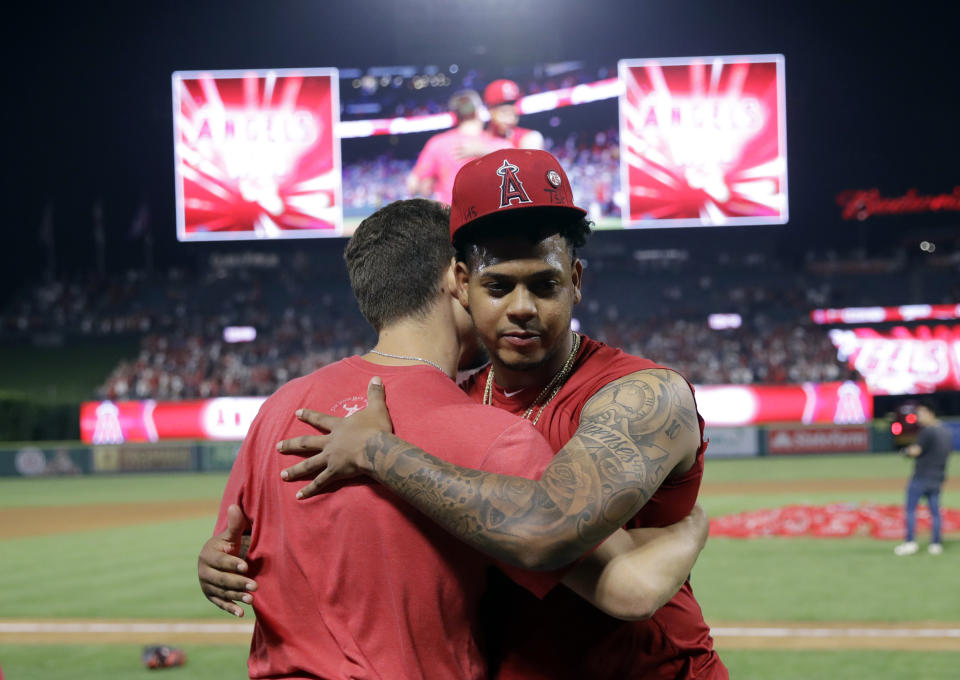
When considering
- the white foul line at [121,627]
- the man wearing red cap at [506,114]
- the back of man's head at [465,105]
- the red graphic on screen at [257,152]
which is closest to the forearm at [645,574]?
the white foul line at [121,627]

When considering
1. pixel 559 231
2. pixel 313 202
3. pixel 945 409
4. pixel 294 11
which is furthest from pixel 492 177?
pixel 294 11

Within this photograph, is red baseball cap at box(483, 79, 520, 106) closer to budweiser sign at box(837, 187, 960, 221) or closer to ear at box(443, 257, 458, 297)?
budweiser sign at box(837, 187, 960, 221)

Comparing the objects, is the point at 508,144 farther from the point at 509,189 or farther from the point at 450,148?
the point at 509,189

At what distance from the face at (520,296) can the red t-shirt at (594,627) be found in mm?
186

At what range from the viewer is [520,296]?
262 cm

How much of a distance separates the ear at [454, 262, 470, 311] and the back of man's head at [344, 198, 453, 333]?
4cm

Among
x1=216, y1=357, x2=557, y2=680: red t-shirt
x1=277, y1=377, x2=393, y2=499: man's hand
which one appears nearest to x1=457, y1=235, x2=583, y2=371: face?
x1=216, y1=357, x2=557, y2=680: red t-shirt

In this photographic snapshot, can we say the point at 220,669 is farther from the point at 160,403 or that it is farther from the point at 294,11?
the point at 294,11

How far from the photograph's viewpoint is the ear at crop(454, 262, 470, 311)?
2.67m

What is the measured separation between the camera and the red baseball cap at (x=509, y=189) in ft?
8.41

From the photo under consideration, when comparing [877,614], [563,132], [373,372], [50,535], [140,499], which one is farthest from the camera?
[563,132]

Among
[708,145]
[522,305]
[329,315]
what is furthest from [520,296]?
[329,315]

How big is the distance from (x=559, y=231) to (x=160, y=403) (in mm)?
34127

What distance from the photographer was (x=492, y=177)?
2582 mm
